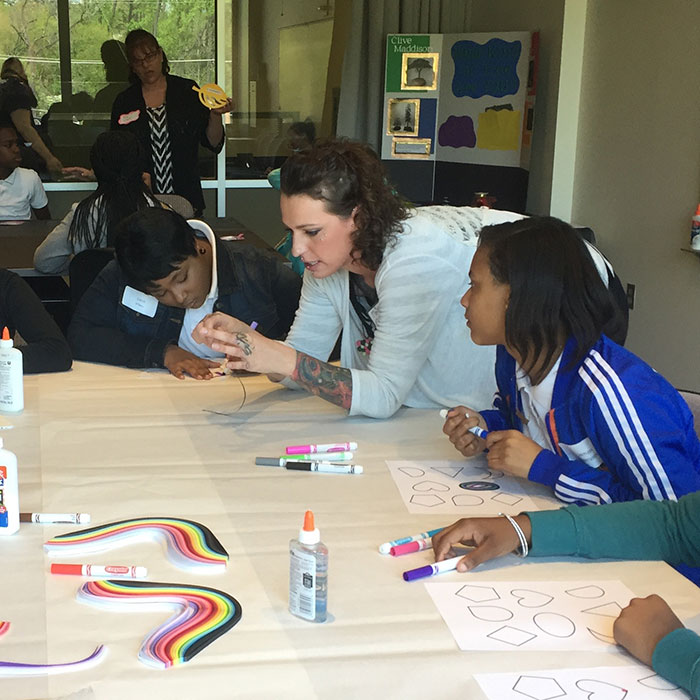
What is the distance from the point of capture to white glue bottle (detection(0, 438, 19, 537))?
133cm

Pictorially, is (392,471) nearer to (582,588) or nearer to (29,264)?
(582,588)

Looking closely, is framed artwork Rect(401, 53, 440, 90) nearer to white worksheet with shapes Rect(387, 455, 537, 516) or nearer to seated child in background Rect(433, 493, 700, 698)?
white worksheet with shapes Rect(387, 455, 537, 516)

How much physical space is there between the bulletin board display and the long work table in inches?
134

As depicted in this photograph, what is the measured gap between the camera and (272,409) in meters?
2.04

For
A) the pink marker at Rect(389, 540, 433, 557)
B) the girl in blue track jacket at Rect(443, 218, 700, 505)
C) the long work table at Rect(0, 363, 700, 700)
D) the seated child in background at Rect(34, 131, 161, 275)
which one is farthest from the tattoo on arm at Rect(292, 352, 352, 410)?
the seated child in background at Rect(34, 131, 161, 275)

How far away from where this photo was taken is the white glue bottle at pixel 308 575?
1071 millimetres

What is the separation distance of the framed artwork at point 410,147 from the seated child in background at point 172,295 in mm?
3295

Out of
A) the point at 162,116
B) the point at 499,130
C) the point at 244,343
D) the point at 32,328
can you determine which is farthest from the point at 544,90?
the point at 244,343

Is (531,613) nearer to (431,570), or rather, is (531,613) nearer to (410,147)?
(431,570)

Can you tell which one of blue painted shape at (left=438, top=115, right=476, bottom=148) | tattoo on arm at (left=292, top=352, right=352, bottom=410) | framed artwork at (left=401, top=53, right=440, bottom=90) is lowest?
tattoo on arm at (left=292, top=352, right=352, bottom=410)

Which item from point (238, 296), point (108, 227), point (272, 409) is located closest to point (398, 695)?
point (272, 409)

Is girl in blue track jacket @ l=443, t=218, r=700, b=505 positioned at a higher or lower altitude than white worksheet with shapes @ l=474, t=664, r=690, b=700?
higher

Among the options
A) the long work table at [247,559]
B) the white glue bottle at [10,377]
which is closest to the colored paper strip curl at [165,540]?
the long work table at [247,559]

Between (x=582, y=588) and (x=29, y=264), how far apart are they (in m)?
2.78
